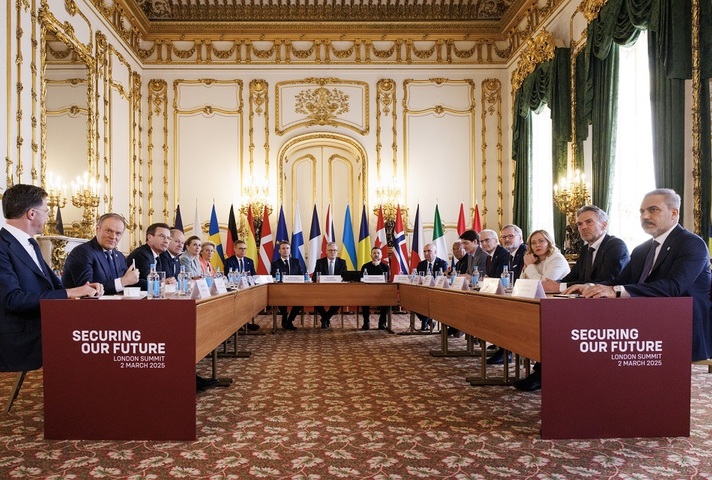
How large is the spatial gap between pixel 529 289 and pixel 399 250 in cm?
633

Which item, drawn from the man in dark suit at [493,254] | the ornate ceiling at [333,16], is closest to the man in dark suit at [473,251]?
the man in dark suit at [493,254]

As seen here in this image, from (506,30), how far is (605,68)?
387cm

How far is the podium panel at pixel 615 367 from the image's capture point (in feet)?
9.59

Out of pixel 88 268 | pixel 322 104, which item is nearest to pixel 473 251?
pixel 88 268

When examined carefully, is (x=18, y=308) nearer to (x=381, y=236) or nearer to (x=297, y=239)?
(x=297, y=239)

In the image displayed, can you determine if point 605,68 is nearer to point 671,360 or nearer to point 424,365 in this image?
point 424,365

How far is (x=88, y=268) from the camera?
13.1 feet

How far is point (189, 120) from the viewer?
10.4 m

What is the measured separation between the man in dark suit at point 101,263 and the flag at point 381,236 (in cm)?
591

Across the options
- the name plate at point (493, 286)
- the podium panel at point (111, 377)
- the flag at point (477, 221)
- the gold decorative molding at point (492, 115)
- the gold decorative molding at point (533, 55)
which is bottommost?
the podium panel at point (111, 377)

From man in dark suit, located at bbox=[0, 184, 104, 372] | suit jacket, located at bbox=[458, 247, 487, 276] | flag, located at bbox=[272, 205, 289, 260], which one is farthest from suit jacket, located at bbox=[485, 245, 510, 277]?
flag, located at bbox=[272, 205, 289, 260]

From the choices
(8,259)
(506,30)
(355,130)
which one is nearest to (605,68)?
(506,30)

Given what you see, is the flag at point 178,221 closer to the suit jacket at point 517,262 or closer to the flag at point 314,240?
the flag at point 314,240

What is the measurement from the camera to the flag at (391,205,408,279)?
31.4 feet
